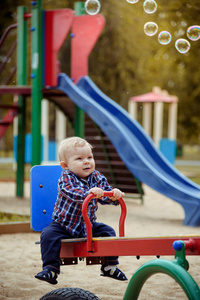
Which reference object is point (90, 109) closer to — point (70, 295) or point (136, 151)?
point (136, 151)

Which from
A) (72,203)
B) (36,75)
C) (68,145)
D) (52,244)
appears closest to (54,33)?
(36,75)

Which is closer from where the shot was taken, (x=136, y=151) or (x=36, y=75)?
(x=136, y=151)

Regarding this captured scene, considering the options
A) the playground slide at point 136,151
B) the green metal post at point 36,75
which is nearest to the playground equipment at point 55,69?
the green metal post at point 36,75

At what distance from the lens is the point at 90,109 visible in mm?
7441

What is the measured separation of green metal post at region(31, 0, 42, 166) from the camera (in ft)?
24.8

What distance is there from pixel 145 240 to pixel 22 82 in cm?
634

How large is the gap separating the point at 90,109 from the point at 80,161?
4.50 m

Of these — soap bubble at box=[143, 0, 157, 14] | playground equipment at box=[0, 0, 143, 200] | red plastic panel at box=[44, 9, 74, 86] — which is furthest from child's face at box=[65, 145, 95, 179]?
red plastic panel at box=[44, 9, 74, 86]

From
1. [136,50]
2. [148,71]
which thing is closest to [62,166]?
[136,50]

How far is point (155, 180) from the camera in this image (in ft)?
22.2

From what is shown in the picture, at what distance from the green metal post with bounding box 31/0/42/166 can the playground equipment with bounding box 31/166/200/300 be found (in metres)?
4.24

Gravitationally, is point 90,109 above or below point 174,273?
above

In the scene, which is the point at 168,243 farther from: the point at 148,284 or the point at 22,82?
the point at 22,82

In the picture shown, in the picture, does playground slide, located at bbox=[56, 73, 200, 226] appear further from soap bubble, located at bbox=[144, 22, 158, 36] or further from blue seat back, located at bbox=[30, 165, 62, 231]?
blue seat back, located at bbox=[30, 165, 62, 231]
